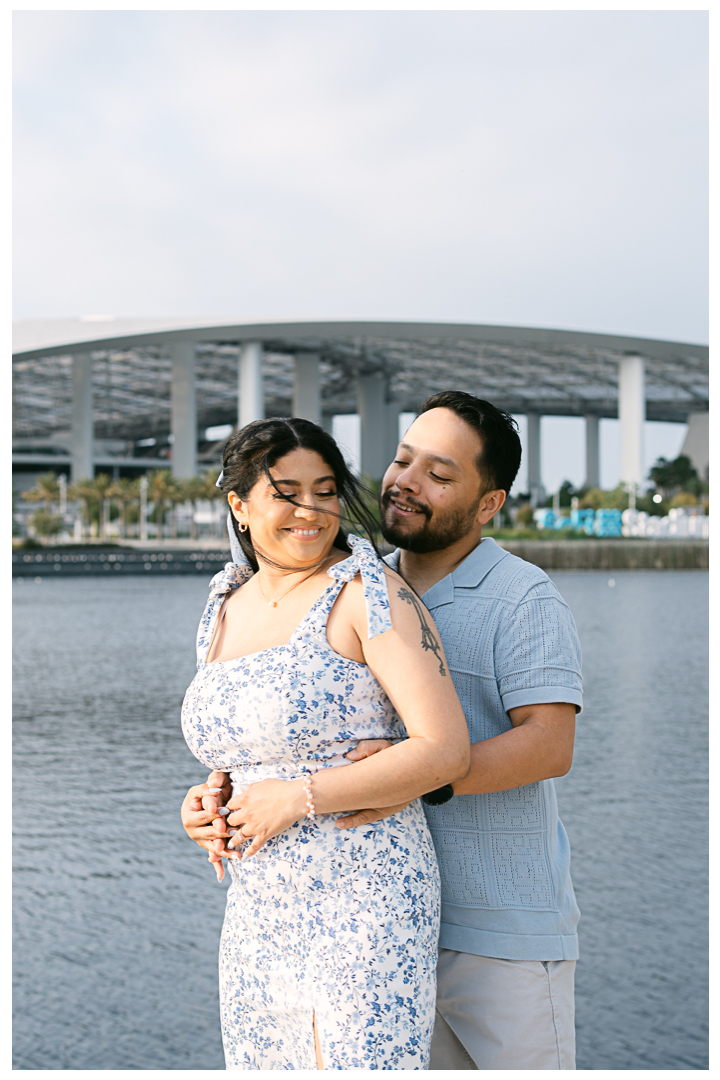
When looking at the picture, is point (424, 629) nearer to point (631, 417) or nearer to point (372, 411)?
point (631, 417)

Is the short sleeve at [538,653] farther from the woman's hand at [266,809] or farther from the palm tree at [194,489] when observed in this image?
the palm tree at [194,489]

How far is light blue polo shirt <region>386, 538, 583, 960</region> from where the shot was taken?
160cm

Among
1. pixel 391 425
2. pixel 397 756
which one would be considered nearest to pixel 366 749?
pixel 397 756

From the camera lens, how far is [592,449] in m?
58.1

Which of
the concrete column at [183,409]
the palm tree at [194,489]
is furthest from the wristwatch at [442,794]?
the palm tree at [194,489]

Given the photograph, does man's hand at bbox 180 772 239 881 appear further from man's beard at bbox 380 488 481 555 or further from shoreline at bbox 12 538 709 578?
shoreline at bbox 12 538 709 578

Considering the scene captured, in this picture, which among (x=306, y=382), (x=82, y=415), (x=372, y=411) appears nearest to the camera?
(x=306, y=382)

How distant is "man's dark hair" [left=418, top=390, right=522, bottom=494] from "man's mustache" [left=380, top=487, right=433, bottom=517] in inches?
4.7

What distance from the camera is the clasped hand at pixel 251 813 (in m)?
1.36

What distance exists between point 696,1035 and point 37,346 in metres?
40.3

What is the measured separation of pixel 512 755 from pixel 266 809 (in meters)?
0.39

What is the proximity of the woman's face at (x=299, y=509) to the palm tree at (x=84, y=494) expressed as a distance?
46282 mm

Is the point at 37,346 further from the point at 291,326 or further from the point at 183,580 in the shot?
the point at 183,580

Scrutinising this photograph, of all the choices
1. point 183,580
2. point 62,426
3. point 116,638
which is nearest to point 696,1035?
point 116,638
